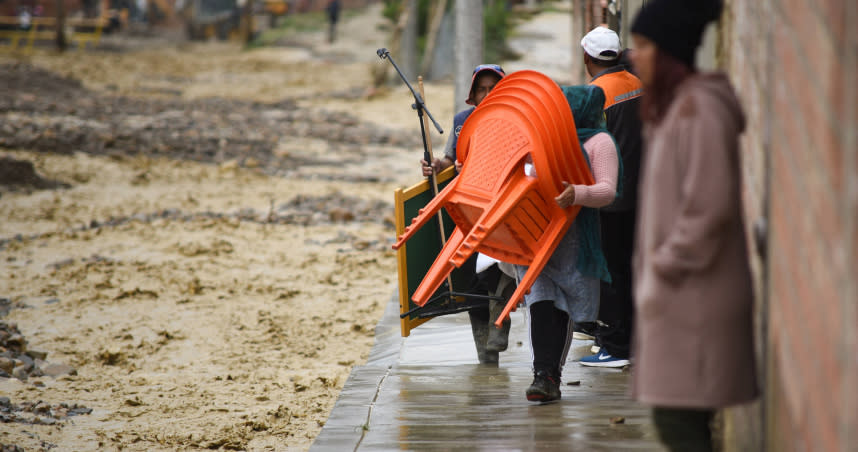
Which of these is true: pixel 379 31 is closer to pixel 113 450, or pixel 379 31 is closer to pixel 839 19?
pixel 113 450

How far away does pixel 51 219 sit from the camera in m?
13.2

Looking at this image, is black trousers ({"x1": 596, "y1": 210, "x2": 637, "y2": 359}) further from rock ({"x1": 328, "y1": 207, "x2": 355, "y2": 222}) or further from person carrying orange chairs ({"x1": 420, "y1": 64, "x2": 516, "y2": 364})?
rock ({"x1": 328, "y1": 207, "x2": 355, "y2": 222})

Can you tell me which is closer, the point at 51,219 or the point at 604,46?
the point at 604,46

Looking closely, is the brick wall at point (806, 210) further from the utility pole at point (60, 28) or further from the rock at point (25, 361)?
the utility pole at point (60, 28)

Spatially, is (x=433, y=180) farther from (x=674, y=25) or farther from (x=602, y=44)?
(x=674, y=25)

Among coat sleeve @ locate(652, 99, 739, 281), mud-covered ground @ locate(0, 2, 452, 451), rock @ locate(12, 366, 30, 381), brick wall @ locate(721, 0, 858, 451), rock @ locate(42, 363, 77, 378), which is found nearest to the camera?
brick wall @ locate(721, 0, 858, 451)

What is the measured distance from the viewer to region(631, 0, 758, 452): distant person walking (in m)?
2.64

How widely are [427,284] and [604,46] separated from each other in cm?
163

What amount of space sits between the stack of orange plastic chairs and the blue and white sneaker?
1.10 metres

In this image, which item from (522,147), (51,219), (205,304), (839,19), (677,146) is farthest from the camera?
(51,219)

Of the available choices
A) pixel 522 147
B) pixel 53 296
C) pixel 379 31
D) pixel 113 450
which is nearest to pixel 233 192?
pixel 53 296

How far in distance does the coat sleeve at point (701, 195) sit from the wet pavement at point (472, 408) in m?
1.93

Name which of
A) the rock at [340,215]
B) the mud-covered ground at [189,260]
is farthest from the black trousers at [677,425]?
the rock at [340,215]

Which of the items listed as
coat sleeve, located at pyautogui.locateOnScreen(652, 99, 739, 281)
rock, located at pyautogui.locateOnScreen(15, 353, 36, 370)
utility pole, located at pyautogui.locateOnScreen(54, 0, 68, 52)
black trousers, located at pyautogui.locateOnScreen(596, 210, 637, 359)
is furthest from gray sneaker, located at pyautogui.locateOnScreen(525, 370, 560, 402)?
utility pole, located at pyautogui.locateOnScreen(54, 0, 68, 52)
